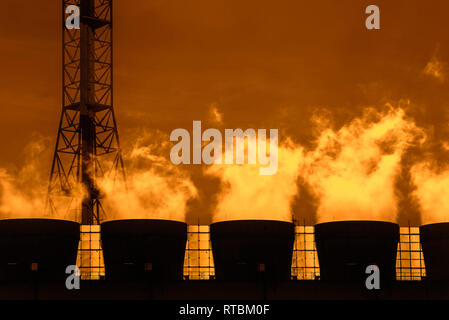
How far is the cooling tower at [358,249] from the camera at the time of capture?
4122cm

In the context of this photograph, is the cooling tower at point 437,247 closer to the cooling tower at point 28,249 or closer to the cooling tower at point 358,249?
the cooling tower at point 358,249

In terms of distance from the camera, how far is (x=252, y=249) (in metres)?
40.6

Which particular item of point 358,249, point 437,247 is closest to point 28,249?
point 358,249

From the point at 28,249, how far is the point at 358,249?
1748 centimetres

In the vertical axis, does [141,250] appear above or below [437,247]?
below

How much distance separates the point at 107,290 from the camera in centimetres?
3684

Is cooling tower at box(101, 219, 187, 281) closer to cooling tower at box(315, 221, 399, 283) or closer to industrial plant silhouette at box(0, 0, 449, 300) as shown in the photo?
industrial plant silhouette at box(0, 0, 449, 300)

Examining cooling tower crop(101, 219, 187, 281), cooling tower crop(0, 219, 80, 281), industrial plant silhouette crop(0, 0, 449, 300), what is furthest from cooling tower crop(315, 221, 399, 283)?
cooling tower crop(0, 219, 80, 281)

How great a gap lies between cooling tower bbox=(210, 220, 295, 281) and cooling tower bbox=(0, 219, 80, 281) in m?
8.87

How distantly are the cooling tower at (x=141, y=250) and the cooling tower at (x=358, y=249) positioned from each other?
28.5 feet

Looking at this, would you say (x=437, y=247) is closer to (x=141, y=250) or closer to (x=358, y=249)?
(x=358, y=249)

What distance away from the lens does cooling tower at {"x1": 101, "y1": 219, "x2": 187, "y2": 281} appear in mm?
40500
